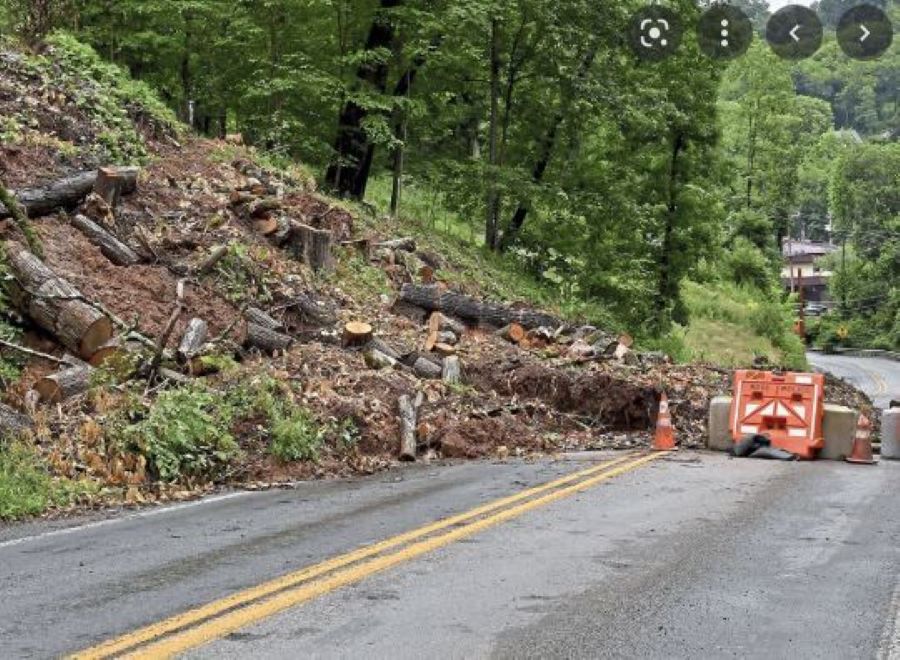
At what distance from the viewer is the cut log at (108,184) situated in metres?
15.1

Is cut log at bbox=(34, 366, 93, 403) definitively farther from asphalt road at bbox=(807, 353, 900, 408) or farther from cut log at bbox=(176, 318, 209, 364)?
asphalt road at bbox=(807, 353, 900, 408)

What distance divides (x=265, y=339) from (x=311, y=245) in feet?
11.6

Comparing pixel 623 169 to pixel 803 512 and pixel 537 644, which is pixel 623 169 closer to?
pixel 803 512

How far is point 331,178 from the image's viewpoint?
24719 millimetres

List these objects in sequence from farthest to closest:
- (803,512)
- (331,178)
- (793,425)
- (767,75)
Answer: (767,75) → (331,178) → (793,425) → (803,512)

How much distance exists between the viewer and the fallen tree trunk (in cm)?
1237

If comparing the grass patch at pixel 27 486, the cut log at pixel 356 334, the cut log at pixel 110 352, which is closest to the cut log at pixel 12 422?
the grass patch at pixel 27 486

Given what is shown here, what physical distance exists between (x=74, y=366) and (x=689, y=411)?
29.1 ft

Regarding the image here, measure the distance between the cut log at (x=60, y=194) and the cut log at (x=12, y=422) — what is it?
3.56 meters

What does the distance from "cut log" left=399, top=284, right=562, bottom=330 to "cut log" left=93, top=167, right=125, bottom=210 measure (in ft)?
15.8

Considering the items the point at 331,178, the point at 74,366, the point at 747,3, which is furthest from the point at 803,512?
the point at 747,3

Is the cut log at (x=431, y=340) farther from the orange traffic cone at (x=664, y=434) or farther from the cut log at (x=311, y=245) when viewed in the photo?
the orange traffic cone at (x=664, y=434)

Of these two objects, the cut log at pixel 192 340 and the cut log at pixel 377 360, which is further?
the cut log at pixel 377 360

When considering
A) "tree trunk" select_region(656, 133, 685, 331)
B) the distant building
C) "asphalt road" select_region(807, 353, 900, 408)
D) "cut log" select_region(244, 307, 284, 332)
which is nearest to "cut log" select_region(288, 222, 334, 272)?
"cut log" select_region(244, 307, 284, 332)
